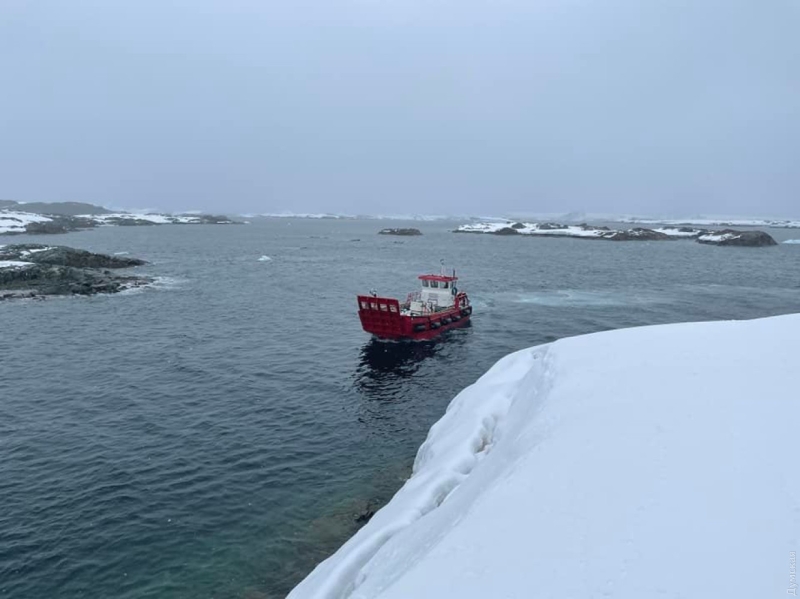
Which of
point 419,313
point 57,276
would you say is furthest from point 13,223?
point 419,313

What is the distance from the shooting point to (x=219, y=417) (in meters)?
23.0

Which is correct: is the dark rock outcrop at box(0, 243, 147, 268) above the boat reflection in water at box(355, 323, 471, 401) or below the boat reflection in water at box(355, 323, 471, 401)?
above

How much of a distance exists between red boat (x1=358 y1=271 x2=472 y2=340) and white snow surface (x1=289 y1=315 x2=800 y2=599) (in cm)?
2196

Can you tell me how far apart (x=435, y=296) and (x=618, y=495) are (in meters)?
34.4

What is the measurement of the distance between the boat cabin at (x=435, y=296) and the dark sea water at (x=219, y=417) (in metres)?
3.26

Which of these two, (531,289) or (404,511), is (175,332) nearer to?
(404,511)

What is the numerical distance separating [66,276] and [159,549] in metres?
54.8

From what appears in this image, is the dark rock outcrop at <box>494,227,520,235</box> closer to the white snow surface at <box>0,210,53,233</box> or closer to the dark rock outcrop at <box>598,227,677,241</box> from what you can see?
the dark rock outcrop at <box>598,227,677,241</box>

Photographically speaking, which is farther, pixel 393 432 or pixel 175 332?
pixel 175 332

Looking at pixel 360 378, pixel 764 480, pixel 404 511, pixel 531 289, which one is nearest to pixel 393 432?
pixel 360 378

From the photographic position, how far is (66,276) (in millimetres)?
57250

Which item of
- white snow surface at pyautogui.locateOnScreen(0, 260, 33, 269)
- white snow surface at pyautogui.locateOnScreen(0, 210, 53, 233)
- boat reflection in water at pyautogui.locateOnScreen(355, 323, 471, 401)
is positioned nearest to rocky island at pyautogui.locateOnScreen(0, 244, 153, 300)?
white snow surface at pyautogui.locateOnScreen(0, 260, 33, 269)

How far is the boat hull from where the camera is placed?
1430 inches

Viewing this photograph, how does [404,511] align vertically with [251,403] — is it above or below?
above
